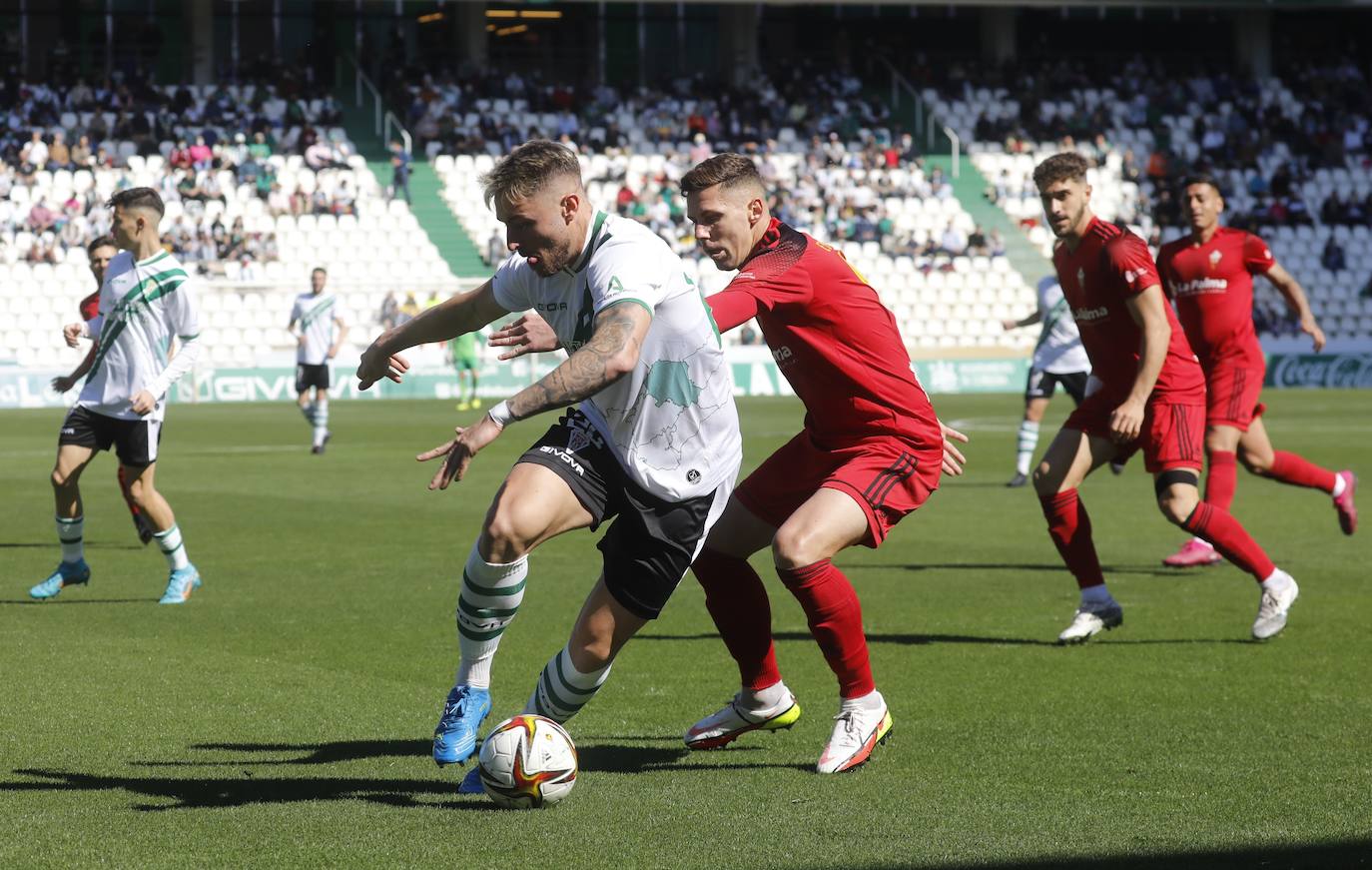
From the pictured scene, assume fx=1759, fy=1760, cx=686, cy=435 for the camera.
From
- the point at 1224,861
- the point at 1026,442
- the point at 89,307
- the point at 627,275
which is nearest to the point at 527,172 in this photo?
the point at 627,275

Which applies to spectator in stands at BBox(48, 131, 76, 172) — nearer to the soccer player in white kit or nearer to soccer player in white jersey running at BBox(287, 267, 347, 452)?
soccer player in white jersey running at BBox(287, 267, 347, 452)

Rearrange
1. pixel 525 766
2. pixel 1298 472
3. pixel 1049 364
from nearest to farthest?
pixel 525 766 → pixel 1298 472 → pixel 1049 364

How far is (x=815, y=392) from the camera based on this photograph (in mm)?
6348

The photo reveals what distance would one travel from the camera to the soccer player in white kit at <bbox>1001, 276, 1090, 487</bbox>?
17203 millimetres

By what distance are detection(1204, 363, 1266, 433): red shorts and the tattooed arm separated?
605 centimetres

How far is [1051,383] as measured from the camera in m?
17.6

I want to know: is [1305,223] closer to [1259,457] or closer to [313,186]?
[313,186]

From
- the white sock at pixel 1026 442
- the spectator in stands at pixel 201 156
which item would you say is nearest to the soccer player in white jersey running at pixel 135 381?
the white sock at pixel 1026 442

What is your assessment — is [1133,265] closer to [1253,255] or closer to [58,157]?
[1253,255]

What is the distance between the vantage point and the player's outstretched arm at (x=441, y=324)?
5.64 meters

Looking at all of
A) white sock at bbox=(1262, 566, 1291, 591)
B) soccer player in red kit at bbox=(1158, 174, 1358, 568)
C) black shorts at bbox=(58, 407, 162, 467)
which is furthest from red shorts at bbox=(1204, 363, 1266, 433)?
black shorts at bbox=(58, 407, 162, 467)

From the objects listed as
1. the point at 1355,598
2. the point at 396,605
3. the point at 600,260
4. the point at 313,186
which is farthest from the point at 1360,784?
the point at 313,186

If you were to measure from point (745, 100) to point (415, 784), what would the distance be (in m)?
44.9

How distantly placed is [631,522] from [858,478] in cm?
107
